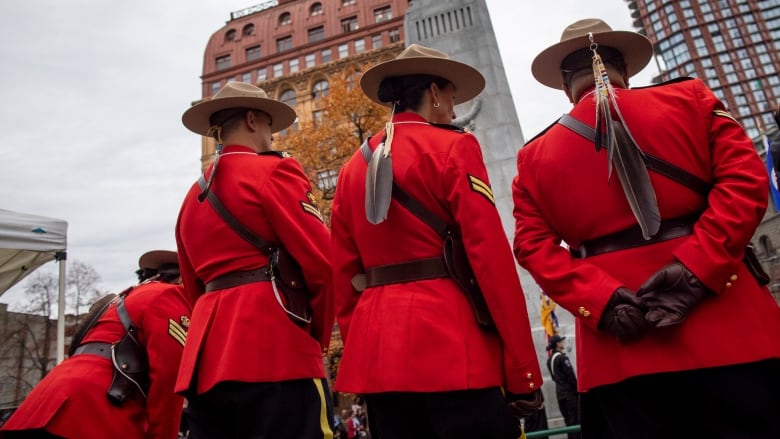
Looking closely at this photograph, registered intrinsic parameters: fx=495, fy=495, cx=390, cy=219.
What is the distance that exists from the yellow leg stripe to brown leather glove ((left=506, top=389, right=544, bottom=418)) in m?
0.89

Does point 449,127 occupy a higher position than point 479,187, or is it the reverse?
point 449,127

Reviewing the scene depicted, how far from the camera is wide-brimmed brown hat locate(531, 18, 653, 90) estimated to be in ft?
7.65

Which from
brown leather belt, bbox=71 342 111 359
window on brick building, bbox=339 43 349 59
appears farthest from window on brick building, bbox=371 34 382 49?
brown leather belt, bbox=71 342 111 359

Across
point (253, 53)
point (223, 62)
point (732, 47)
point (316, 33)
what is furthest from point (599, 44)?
point (732, 47)

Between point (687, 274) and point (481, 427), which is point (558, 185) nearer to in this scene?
point (687, 274)

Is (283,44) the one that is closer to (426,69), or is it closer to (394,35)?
(394,35)

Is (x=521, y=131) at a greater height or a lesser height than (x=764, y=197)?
greater

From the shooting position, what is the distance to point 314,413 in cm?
230

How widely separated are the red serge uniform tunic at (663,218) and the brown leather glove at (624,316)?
0.03 metres

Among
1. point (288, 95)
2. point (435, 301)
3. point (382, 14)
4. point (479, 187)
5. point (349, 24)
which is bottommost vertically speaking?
point (435, 301)

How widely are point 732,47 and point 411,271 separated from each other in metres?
106

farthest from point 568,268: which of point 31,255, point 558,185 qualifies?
point 31,255

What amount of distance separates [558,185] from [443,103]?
745mm

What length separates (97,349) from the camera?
11.0 ft
